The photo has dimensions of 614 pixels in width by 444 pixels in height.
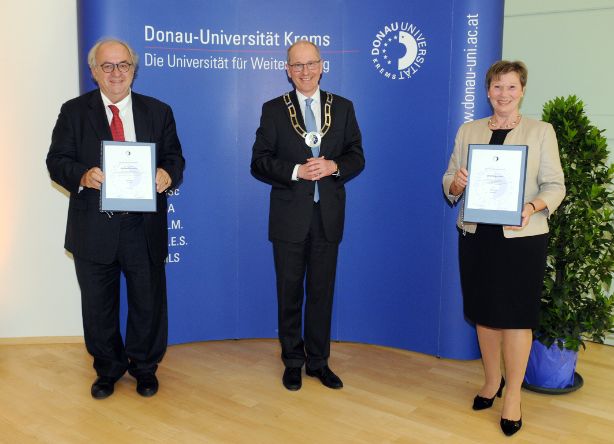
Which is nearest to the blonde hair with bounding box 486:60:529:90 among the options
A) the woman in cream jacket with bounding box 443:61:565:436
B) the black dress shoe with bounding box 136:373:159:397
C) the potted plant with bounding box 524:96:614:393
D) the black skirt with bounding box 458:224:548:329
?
the woman in cream jacket with bounding box 443:61:565:436

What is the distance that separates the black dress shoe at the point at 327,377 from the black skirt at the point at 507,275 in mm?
932

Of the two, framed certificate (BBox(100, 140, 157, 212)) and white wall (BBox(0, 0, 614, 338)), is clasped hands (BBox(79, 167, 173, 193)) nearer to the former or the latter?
framed certificate (BBox(100, 140, 157, 212))

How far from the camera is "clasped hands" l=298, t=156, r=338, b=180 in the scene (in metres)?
3.15

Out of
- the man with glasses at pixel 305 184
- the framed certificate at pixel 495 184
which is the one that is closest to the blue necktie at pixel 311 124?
the man with glasses at pixel 305 184

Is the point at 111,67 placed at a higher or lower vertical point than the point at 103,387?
higher

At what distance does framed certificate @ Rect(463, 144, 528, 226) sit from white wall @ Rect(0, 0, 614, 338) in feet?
6.09

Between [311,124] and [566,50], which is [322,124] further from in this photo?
[566,50]

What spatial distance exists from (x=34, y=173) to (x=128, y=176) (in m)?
1.38

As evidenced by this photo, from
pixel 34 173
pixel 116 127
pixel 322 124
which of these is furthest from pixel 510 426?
pixel 34 173

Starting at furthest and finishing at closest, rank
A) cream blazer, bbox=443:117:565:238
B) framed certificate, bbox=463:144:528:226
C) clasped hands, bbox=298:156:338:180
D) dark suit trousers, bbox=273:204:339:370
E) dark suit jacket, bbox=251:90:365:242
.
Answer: dark suit trousers, bbox=273:204:339:370 → dark suit jacket, bbox=251:90:365:242 → clasped hands, bbox=298:156:338:180 → cream blazer, bbox=443:117:565:238 → framed certificate, bbox=463:144:528:226

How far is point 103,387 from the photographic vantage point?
3.30m

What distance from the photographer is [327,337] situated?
351 centimetres

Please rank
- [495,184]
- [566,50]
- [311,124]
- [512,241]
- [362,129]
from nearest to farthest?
[495,184] < [512,241] < [311,124] < [362,129] < [566,50]

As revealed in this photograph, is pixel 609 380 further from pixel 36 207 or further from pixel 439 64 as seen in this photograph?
pixel 36 207
